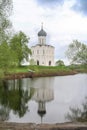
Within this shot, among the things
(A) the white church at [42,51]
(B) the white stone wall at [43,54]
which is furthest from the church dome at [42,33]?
(B) the white stone wall at [43,54]

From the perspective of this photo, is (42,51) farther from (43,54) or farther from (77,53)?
(77,53)

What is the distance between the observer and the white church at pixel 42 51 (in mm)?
180125

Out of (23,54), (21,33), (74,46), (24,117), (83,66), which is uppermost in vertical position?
(21,33)

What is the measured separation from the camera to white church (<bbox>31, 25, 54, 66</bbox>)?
180 metres

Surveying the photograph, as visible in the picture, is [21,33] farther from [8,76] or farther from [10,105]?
[10,105]

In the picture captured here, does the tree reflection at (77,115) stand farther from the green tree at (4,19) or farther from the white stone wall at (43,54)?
the white stone wall at (43,54)

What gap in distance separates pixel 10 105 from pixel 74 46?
34.6 ft

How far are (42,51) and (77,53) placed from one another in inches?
5690

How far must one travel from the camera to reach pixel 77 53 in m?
37.8

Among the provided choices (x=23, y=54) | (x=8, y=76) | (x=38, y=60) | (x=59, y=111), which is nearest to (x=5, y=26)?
(x=59, y=111)

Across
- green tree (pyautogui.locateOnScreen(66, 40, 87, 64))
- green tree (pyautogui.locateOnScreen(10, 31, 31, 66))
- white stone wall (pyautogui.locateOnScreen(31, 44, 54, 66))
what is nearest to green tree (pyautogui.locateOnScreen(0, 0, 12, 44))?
green tree (pyautogui.locateOnScreen(66, 40, 87, 64))

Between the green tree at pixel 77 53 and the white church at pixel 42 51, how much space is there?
13996 centimetres

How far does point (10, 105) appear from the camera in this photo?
35.5 meters

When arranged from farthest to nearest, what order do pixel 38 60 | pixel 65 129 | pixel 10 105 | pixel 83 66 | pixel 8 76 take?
pixel 38 60
pixel 8 76
pixel 83 66
pixel 10 105
pixel 65 129
